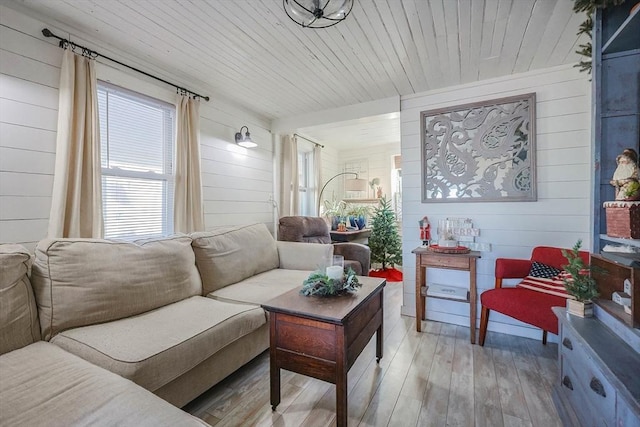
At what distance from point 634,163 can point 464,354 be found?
5.28ft

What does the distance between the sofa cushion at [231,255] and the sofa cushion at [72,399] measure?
108 centimetres

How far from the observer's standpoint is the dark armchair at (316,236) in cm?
341

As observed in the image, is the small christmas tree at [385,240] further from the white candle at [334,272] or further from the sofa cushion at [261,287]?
the white candle at [334,272]

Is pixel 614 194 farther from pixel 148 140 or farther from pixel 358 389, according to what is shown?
pixel 148 140

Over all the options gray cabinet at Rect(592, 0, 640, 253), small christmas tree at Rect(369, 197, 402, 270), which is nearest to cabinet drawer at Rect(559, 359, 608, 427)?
gray cabinet at Rect(592, 0, 640, 253)

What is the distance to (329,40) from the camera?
2033 millimetres

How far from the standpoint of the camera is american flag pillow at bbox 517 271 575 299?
207 cm

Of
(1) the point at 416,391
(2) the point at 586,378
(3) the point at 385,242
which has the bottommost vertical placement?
(1) the point at 416,391

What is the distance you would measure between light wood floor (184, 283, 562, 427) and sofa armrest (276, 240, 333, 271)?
3.18 ft

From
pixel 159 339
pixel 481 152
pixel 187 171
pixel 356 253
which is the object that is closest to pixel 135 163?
pixel 187 171

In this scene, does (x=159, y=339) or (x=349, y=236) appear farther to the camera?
(x=349, y=236)

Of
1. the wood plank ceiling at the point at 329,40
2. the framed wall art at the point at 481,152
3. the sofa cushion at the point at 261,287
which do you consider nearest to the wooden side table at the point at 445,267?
the framed wall art at the point at 481,152

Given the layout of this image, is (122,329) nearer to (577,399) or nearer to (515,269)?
(577,399)

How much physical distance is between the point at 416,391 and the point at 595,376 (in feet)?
2.89
